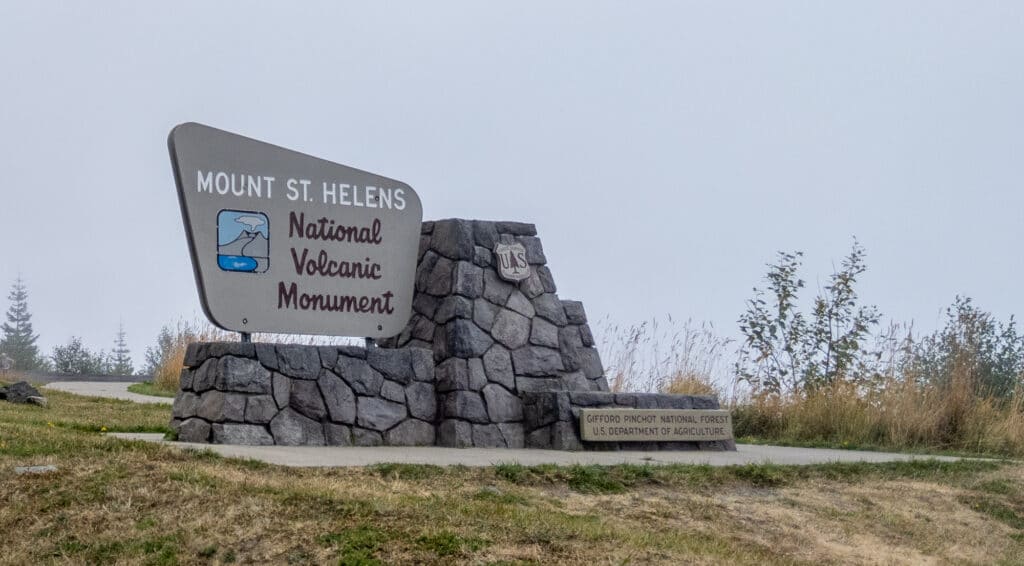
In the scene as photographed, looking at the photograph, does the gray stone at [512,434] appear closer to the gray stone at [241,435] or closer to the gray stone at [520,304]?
the gray stone at [520,304]

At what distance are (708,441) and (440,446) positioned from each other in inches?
117

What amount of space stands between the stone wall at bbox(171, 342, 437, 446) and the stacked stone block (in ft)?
1.14

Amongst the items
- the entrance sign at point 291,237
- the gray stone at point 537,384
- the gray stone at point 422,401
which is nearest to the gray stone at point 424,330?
the entrance sign at point 291,237

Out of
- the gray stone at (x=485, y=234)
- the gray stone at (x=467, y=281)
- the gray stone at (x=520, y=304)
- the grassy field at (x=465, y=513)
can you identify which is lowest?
the grassy field at (x=465, y=513)

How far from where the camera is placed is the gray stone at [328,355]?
1156 centimetres

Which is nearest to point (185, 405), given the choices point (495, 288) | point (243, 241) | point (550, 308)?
point (243, 241)

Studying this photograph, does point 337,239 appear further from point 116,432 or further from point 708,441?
point 708,441

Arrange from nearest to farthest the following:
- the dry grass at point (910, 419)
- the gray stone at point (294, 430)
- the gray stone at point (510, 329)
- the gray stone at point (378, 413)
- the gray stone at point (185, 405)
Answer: the gray stone at point (294, 430), the gray stone at point (185, 405), the gray stone at point (378, 413), the gray stone at point (510, 329), the dry grass at point (910, 419)

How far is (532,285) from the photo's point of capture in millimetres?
13078

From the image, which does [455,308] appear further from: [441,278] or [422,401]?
[422,401]

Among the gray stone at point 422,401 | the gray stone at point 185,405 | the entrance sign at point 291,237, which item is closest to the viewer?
the gray stone at point 185,405

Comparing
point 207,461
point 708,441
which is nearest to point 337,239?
point 207,461

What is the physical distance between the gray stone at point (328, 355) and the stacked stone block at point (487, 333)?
1.17m

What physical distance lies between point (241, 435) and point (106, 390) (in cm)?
1051
